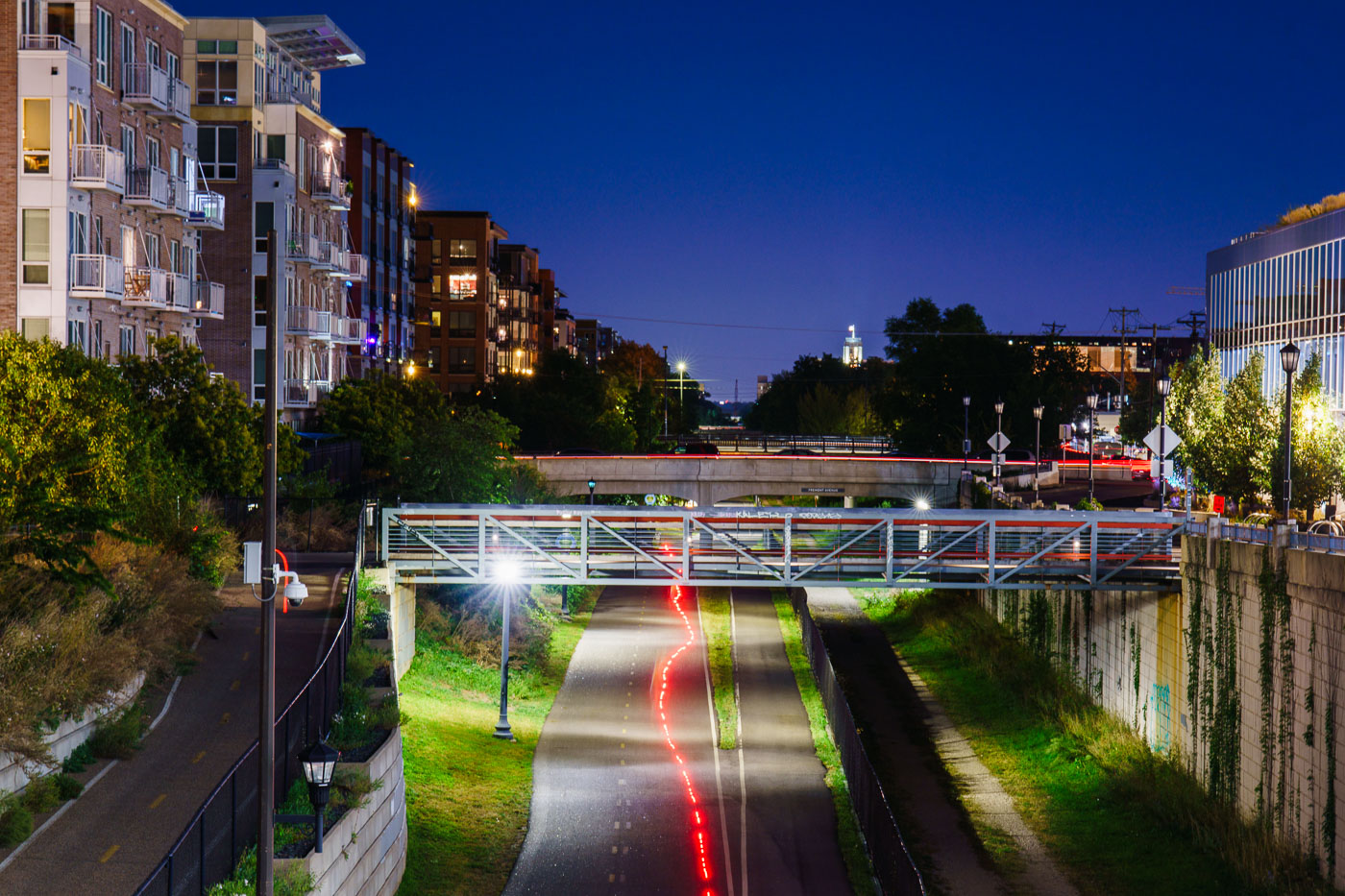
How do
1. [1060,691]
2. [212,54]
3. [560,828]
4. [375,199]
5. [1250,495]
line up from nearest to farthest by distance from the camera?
[560,828], [1060,691], [1250,495], [212,54], [375,199]

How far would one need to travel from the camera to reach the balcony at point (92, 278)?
1610 inches

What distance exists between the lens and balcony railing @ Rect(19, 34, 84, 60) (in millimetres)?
39656

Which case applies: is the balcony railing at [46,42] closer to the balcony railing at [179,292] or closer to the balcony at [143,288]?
the balcony at [143,288]

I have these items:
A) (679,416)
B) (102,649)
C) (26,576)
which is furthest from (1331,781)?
(679,416)

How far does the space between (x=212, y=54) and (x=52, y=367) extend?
1389 inches

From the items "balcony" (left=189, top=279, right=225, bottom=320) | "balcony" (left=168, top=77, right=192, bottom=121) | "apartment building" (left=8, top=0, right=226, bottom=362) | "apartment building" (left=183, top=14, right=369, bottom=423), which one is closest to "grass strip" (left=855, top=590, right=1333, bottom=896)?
"apartment building" (left=8, top=0, right=226, bottom=362)

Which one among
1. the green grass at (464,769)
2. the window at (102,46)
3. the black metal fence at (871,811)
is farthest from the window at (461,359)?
the black metal fence at (871,811)

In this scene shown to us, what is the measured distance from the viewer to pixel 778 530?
35.2 metres

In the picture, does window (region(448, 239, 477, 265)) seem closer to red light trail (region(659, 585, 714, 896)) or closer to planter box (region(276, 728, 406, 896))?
red light trail (region(659, 585, 714, 896))

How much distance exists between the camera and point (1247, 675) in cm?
2686

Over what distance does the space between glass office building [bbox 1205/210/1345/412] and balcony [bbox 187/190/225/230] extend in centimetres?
4566

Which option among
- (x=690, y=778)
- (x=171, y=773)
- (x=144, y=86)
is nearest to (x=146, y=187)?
(x=144, y=86)

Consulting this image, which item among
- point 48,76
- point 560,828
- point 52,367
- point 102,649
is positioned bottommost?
point 560,828

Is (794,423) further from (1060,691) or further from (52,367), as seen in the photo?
(52,367)
